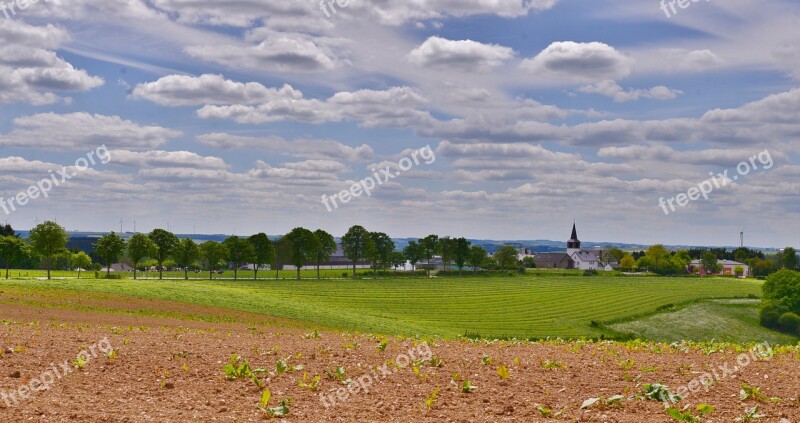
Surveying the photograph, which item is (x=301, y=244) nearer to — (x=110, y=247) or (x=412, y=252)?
(x=110, y=247)

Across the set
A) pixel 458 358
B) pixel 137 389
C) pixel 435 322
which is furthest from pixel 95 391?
pixel 435 322

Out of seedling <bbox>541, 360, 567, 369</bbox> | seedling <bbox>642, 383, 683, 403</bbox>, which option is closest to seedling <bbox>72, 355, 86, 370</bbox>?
seedling <bbox>541, 360, 567, 369</bbox>

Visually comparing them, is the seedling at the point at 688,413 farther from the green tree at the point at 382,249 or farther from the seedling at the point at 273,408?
the green tree at the point at 382,249

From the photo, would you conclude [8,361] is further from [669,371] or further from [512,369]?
[669,371]

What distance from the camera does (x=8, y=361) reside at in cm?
1770

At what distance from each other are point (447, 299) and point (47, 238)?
61.0 meters

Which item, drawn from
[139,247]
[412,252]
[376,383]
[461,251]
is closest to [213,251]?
[139,247]

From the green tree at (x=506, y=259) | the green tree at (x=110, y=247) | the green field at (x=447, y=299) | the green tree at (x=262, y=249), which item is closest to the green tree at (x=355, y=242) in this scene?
the green field at (x=447, y=299)

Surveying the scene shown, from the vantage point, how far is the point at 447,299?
354ft

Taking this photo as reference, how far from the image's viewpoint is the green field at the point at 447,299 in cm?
6769

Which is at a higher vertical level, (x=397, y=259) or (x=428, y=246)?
(x=428, y=246)

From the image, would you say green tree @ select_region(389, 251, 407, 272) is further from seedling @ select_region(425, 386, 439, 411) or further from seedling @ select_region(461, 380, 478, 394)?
seedling @ select_region(425, 386, 439, 411)

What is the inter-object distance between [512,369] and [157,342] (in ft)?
34.0

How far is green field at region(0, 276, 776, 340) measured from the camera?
222 feet
